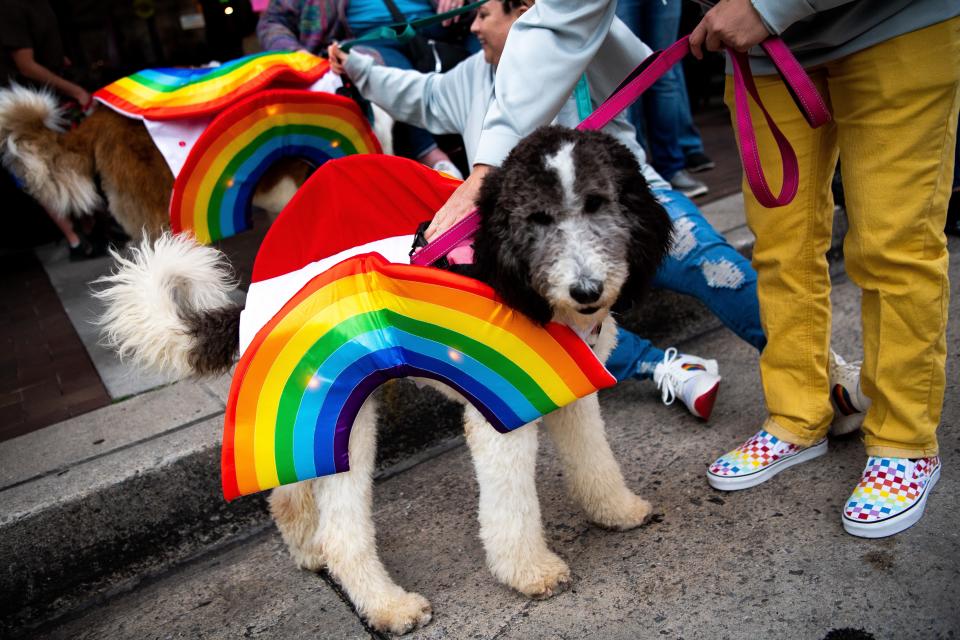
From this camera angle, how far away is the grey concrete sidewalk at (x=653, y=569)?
6.49 ft

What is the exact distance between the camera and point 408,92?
11.0 ft

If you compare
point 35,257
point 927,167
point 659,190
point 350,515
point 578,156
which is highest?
point 578,156

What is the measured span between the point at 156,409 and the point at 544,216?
78.6 inches

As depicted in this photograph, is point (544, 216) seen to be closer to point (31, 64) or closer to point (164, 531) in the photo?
point (164, 531)

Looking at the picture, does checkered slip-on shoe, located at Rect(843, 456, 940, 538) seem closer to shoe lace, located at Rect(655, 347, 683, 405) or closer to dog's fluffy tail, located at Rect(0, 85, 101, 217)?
shoe lace, located at Rect(655, 347, 683, 405)

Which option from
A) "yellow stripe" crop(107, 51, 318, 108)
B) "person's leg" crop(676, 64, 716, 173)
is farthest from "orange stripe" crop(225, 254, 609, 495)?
"person's leg" crop(676, 64, 716, 173)

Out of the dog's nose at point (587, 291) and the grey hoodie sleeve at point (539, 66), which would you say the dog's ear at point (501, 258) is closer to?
the dog's nose at point (587, 291)

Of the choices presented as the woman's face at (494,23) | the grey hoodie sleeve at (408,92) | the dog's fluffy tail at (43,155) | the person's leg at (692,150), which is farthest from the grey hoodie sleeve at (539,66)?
the person's leg at (692,150)

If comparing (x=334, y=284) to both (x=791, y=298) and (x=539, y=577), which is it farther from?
(x=791, y=298)

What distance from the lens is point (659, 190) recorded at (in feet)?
9.88

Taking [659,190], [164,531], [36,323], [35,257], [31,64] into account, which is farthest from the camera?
[35,257]

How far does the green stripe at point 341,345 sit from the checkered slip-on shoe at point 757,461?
2.96 ft

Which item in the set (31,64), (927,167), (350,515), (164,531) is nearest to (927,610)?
(927,167)

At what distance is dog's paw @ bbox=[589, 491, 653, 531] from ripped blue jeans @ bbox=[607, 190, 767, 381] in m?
0.82
